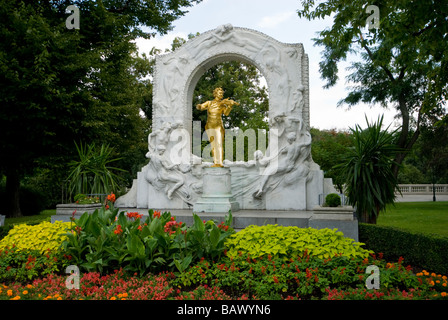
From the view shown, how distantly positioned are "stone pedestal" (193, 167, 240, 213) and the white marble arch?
815 millimetres

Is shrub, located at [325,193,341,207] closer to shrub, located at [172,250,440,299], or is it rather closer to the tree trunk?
shrub, located at [172,250,440,299]

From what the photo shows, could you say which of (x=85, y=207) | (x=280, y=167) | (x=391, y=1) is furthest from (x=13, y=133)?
(x=391, y=1)

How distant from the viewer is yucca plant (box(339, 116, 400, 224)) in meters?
7.81

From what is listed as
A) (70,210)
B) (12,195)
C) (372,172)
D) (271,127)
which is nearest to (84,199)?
(70,210)

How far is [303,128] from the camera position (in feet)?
32.6

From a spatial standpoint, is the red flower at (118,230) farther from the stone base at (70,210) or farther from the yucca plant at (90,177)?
the yucca plant at (90,177)

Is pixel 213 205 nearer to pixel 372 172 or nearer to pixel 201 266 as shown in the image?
pixel 372 172

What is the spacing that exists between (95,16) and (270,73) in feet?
23.5

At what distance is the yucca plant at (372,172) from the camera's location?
7812 mm

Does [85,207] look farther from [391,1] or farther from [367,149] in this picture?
[391,1]

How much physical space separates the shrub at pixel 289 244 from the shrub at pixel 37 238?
2.64 meters

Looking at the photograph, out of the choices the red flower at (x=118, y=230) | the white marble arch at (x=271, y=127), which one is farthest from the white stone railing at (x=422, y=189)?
the red flower at (x=118, y=230)

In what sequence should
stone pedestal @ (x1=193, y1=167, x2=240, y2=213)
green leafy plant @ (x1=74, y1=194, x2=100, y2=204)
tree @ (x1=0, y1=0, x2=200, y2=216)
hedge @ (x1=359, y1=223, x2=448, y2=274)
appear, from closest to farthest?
hedge @ (x1=359, y1=223, x2=448, y2=274)
green leafy plant @ (x1=74, y1=194, x2=100, y2=204)
stone pedestal @ (x1=193, y1=167, x2=240, y2=213)
tree @ (x1=0, y1=0, x2=200, y2=216)

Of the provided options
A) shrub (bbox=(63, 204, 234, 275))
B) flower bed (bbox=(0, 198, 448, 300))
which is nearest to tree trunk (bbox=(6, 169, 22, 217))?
flower bed (bbox=(0, 198, 448, 300))
